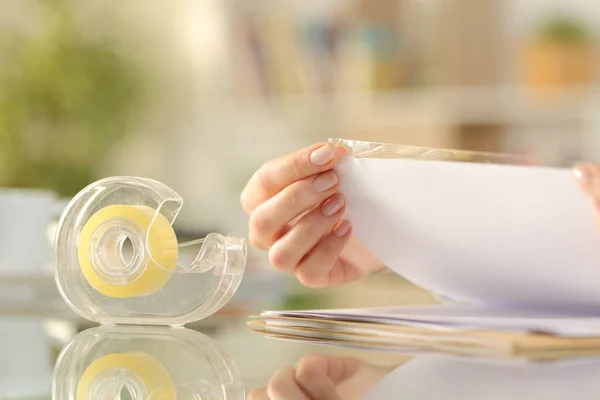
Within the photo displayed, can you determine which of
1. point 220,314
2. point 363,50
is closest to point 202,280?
point 220,314

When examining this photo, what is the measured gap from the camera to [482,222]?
0.68 meters

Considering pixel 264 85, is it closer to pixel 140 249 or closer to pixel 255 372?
pixel 140 249

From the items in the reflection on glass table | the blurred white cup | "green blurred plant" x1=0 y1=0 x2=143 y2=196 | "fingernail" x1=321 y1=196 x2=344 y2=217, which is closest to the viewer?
the reflection on glass table

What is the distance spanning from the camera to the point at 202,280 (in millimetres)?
763

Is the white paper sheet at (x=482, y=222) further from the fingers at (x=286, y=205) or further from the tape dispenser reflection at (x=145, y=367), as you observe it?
the tape dispenser reflection at (x=145, y=367)

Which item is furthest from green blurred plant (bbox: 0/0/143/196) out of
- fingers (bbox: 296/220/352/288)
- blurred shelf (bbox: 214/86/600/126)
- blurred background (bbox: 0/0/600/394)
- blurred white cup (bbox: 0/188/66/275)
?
fingers (bbox: 296/220/352/288)

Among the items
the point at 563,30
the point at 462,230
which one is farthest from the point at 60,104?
the point at 462,230

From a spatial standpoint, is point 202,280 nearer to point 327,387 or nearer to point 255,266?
point 327,387

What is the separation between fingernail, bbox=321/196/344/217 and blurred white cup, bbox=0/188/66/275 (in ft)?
1.80

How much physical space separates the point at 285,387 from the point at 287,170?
31 centimetres

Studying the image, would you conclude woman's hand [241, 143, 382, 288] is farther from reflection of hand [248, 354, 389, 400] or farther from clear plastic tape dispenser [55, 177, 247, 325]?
reflection of hand [248, 354, 389, 400]

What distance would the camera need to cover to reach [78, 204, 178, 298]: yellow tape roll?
724 millimetres

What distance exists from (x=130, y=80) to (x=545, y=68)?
4.91ft

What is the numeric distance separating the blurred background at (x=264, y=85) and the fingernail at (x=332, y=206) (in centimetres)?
236
